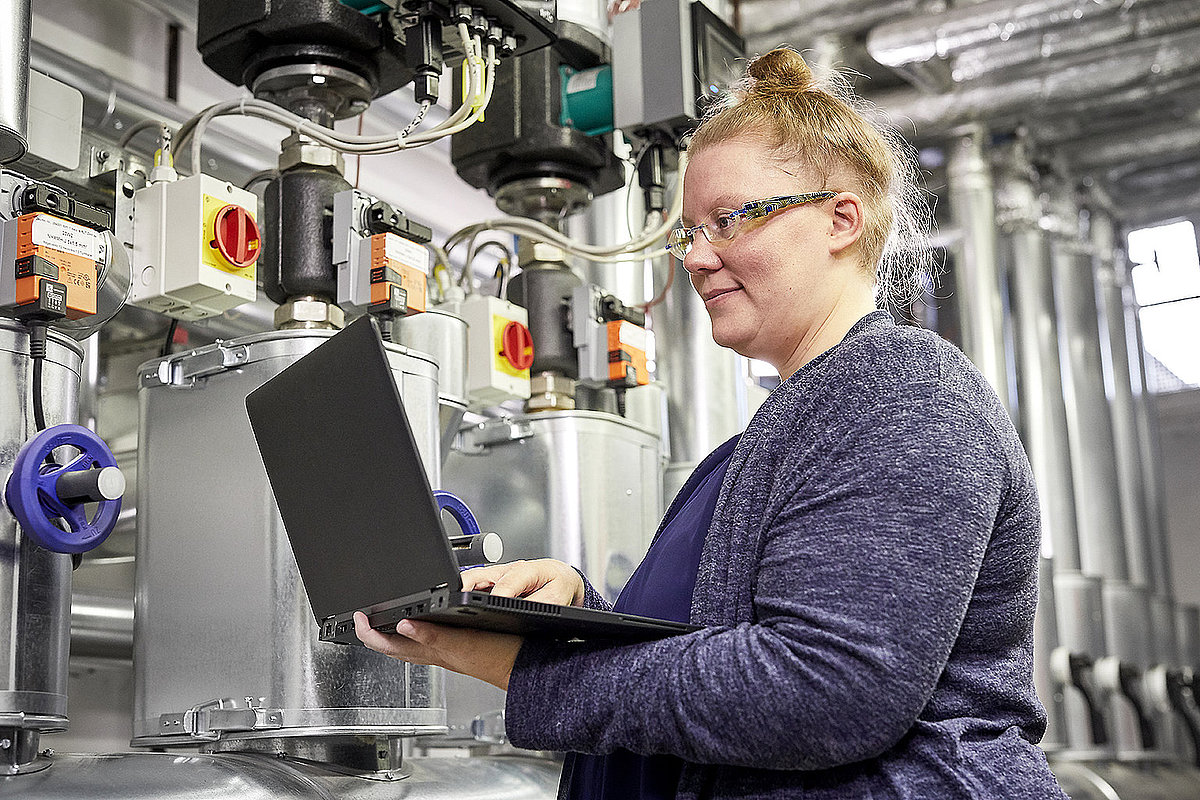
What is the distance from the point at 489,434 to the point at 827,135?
3.01 feet

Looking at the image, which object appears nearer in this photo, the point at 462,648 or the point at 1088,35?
the point at 462,648

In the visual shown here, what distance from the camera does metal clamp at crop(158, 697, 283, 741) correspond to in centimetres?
124

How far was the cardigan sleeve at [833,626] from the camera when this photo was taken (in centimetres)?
73

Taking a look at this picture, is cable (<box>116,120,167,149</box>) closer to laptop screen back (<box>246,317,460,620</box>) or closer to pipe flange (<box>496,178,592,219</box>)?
pipe flange (<box>496,178,592,219</box>)

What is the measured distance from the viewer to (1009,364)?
327 centimetres

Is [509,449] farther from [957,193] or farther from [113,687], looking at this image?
[957,193]

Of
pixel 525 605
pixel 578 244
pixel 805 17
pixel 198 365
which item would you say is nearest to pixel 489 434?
pixel 578 244

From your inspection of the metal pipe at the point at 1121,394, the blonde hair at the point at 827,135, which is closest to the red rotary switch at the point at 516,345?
the blonde hair at the point at 827,135

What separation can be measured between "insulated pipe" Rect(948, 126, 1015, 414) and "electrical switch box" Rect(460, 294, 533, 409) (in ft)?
5.22

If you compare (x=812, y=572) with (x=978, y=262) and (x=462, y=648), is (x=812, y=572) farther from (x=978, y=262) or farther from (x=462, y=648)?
(x=978, y=262)

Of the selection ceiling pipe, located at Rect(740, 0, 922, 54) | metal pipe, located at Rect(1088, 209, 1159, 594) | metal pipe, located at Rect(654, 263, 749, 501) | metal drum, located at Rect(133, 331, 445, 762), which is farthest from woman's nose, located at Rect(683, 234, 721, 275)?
metal pipe, located at Rect(1088, 209, 1159, 594)

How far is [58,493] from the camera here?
3.81 feet

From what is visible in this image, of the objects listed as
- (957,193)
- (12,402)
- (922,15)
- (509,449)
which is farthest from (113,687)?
(957,193)

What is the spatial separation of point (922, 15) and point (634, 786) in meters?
2.31
